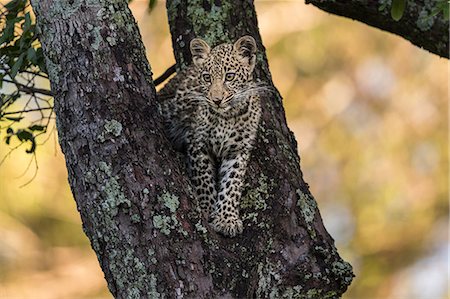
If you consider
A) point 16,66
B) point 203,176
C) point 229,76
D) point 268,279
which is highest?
point 16,66

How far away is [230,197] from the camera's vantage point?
5.55 m

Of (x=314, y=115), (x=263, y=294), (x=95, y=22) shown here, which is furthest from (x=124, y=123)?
(x=314, y=115)

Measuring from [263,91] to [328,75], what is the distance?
927 cm

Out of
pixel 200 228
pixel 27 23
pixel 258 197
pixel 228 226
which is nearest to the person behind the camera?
pixel 200 228

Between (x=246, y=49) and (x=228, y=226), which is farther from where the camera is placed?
(x=246, y=49)

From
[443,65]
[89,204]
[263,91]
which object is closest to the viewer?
[89,204]

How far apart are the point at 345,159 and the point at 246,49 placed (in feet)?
30.4

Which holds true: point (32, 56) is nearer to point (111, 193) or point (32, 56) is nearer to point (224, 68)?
point (224, 68)

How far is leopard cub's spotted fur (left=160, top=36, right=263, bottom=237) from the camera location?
5672 millimetres

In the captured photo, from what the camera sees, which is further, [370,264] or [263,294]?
[370,264]

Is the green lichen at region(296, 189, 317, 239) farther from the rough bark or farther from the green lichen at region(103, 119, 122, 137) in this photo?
the rough bark

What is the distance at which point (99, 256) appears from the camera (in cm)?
501

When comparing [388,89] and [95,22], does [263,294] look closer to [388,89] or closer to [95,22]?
[95,22]

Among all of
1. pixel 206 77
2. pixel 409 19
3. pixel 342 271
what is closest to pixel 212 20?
pixel 206 77
